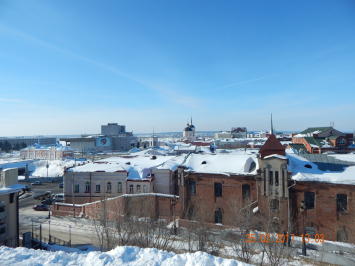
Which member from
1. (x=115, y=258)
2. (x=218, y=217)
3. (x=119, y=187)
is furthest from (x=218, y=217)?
(x=115, y=258)

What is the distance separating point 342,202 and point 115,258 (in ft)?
66.7

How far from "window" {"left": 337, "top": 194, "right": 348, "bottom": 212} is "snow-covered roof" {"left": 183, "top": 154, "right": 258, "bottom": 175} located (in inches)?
294

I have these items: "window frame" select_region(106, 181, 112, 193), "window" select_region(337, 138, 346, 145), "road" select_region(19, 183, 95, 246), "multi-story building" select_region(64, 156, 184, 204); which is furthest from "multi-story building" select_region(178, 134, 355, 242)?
"window" select_region(337, 138, 346, 145)

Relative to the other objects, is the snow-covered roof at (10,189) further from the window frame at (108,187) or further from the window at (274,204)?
the window at (274,204)

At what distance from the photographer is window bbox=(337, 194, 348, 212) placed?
19.7 meters

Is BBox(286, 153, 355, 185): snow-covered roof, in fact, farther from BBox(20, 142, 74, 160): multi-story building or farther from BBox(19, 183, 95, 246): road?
BBox(20, 142, 74, 160): multi-story building

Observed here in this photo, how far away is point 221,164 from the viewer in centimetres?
2534

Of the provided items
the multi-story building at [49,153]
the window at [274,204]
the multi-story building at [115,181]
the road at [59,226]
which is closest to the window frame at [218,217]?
the window at [274,204]

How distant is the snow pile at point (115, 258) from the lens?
8.67 m

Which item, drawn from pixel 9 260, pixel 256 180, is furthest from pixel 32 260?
pixel 256 180

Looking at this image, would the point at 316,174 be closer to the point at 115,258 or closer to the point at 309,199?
the point at 309,199

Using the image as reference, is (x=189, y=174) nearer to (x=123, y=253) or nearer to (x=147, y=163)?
(x=147, y=163)

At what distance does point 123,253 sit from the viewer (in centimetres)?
945

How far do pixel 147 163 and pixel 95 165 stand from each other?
7841 mm
